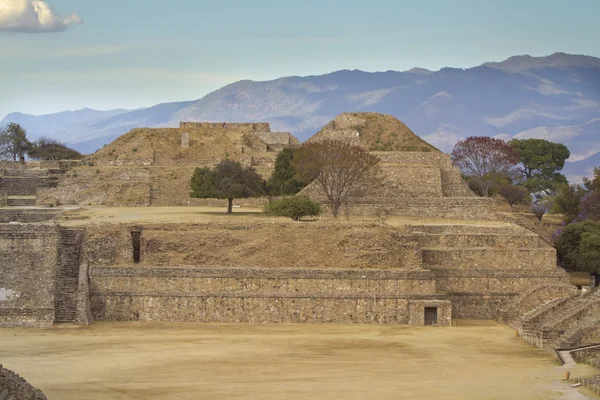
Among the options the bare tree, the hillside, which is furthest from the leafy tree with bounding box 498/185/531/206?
the bare tree

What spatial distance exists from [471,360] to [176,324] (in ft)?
41.5

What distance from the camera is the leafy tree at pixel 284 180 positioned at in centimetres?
6806

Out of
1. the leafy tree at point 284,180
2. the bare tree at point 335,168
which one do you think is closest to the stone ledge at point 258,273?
the bare tree at point 335,168

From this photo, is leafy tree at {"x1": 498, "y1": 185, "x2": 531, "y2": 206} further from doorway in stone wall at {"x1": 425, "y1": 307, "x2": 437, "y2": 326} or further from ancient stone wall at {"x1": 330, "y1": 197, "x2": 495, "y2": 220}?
doorway in stone wall at {"x1": 425, "y1": 307, "x2": 437, "y2": 326}

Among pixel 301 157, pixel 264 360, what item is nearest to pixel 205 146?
pixel 301 157

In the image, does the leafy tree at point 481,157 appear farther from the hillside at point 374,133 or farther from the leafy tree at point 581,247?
the leafy tree at point 581,247

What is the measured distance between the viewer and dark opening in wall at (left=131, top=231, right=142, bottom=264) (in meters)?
53.1

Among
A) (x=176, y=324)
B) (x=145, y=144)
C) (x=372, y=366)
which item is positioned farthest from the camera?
(x=145, y=144)

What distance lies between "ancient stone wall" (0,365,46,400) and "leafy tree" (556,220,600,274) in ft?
117

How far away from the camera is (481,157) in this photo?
299ft

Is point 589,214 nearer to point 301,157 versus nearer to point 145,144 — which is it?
point 301,157

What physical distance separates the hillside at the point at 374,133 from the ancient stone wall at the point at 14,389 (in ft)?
151

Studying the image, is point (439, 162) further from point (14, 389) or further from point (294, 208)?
point (14, 389)

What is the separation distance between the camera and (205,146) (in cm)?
8431
